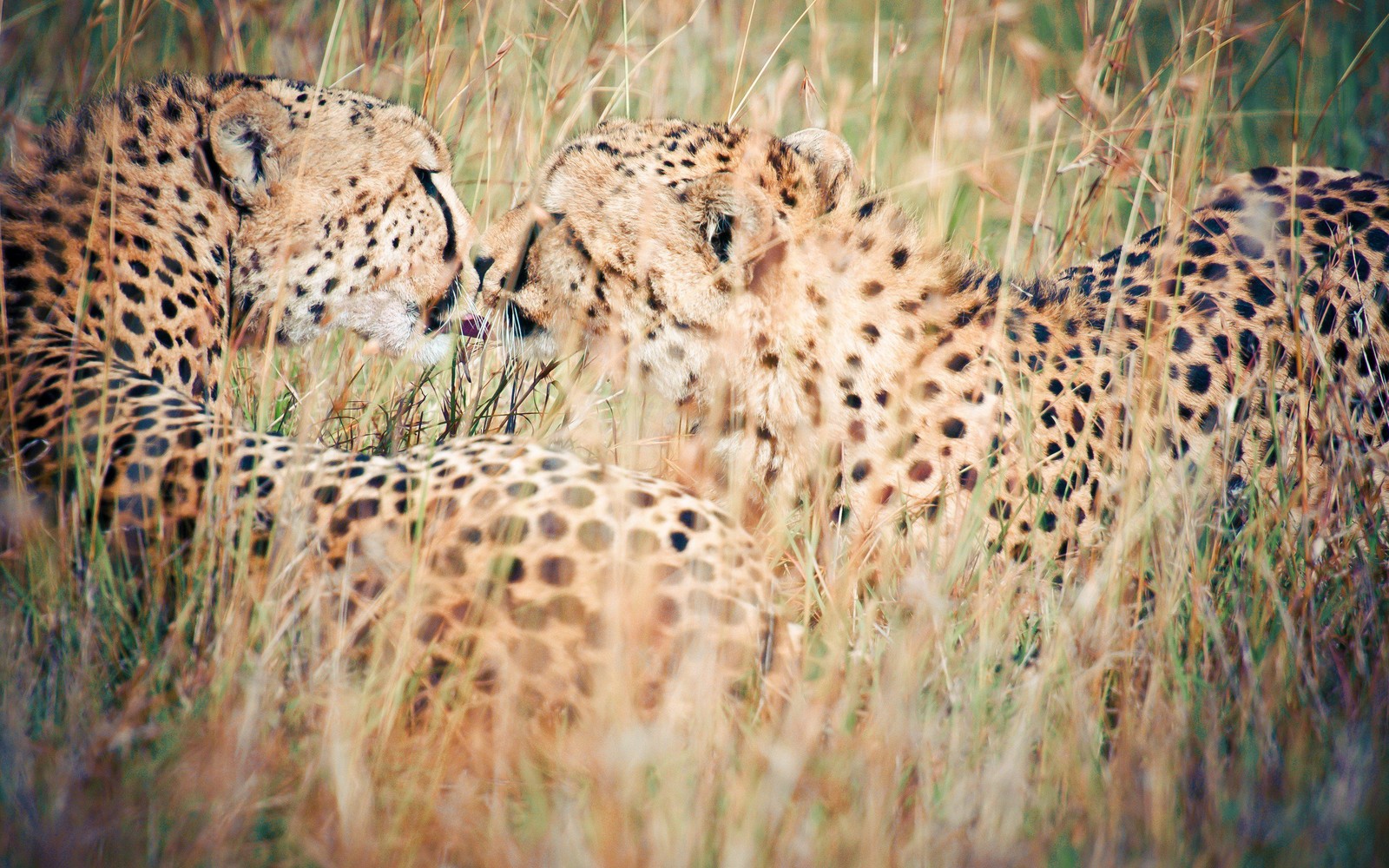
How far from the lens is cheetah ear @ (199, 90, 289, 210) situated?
2475mm

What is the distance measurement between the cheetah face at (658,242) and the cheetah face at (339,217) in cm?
20

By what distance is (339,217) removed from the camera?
265 centimetres

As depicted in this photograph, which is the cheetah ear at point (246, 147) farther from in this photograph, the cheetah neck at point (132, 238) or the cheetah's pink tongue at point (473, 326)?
the cheetah's pink tongue at point (473, 326)

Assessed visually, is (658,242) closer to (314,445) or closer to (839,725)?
(314,445)

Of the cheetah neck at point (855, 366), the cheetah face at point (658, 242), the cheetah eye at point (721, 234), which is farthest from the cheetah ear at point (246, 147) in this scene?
the cheetah neck at point (855, 366)

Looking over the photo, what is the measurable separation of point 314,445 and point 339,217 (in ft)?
2.73

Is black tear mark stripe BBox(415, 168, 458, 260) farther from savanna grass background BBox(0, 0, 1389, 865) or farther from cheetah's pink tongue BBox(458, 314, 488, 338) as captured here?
savanna grass background BBox(0, 0, 1389, 865)

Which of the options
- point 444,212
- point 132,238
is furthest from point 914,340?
point 132,238

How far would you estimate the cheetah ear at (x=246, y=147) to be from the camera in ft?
8.12

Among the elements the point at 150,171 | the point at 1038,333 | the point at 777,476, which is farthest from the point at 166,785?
the point at 1038,333

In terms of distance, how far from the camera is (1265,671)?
5.68ft

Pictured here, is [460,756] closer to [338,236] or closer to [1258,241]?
[338,236]

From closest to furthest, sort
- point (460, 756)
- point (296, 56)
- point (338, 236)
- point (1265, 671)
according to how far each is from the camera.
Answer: point (460, 756)
point (1265, 671)
point (338, 236)
point (296, 56)

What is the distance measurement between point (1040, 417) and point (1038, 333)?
0.23m
